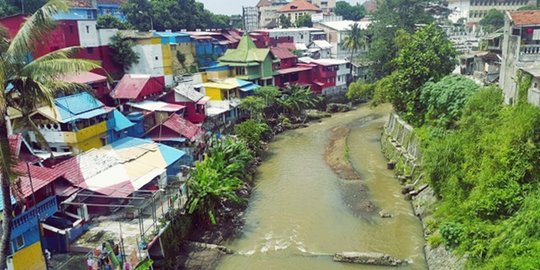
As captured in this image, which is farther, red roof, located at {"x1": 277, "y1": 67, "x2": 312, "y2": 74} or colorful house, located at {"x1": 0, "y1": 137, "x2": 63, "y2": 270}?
red roof, located at {"x1": 277, "y1": 67, "x2": 312, "y2": 74}

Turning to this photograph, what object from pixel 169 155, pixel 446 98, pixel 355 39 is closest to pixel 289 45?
pixel 355 39

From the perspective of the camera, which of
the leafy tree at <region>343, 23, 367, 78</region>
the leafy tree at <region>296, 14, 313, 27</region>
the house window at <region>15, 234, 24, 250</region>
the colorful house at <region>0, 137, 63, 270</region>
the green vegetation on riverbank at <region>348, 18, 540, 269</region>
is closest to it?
the green vegetation on riverbank at <region>348, 18, 540, 269</region>

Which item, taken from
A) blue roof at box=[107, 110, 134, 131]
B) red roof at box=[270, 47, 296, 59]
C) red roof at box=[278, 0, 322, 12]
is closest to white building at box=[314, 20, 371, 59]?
red roof at box=[270, 47, 296, 59]

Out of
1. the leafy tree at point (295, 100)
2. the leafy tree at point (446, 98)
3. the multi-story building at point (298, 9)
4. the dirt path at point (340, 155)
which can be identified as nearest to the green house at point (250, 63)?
the leafy tree at point (295, 100)

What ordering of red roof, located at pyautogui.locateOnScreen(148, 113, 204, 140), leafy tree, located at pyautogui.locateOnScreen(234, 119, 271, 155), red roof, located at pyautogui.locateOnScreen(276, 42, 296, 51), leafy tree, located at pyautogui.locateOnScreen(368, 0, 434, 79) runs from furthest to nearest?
red roof, located at pyautogui.locateOnScreen(276, 42, 296, 51) < leafy tree, located at pyautogui.locateOnScreen(368, 0, 434, 79) < leafy tree, located at pyautogui.locateOnScreen(234, 119, 271, 155) < red roof, located at pyautogui.locateOnScreen(148, 113, 204, 140)

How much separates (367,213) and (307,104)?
84.5 ft

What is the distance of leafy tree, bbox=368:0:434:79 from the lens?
47.6 metres

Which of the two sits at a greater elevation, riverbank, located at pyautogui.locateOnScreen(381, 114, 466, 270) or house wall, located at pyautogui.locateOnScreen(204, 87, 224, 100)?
house wall, located at pyautogui.locateOnScreen(204, 87, 224, 100)

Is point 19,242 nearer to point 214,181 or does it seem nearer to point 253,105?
point 214,181

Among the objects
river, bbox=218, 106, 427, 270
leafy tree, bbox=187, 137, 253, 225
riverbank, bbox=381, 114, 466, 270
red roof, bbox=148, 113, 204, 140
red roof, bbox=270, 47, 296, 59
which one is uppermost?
red roof, bbox=270, 47, 296, 59

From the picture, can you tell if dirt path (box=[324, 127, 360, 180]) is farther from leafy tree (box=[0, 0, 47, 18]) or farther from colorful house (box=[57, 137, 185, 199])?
leafy tree (box=[0, 0, 47, 18])

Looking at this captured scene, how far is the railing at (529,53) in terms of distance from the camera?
28156mm

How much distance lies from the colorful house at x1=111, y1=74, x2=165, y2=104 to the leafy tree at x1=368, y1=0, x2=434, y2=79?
994 inches

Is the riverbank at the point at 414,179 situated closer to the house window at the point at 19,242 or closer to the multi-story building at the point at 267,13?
the house window at the point at 19,242
